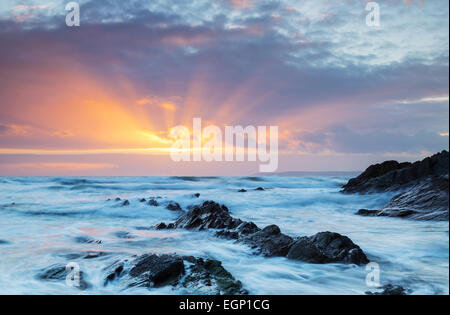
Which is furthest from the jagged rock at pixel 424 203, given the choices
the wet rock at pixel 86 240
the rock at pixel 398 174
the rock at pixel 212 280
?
the wet rock at pixel 86 240

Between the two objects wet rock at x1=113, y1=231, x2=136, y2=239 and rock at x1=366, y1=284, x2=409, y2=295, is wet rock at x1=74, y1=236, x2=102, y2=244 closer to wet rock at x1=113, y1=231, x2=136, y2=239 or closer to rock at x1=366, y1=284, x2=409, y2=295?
wet rock at x1=113, y1=231, x2=136, y2=239

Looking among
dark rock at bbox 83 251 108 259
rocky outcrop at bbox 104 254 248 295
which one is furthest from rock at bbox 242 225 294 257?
dark rock at bbox 83 251 108 259

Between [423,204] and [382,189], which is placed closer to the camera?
[423,204]

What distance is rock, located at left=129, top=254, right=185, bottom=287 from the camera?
5188 mm

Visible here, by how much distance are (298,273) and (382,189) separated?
35.1 feet

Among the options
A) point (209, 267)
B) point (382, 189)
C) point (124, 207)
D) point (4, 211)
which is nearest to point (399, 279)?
point (209, 267)

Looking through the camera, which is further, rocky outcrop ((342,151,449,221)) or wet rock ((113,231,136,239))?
wet rock ((113,231,136,239))

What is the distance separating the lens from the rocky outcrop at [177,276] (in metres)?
4.96

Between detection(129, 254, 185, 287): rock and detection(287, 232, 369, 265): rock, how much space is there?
2325 mm

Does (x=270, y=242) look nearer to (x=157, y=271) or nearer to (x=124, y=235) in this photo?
(x=157, y=271)

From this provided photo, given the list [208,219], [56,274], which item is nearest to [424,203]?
[208,219]

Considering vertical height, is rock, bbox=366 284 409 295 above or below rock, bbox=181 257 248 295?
above

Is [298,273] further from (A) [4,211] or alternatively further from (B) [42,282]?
(A) [4,211]
